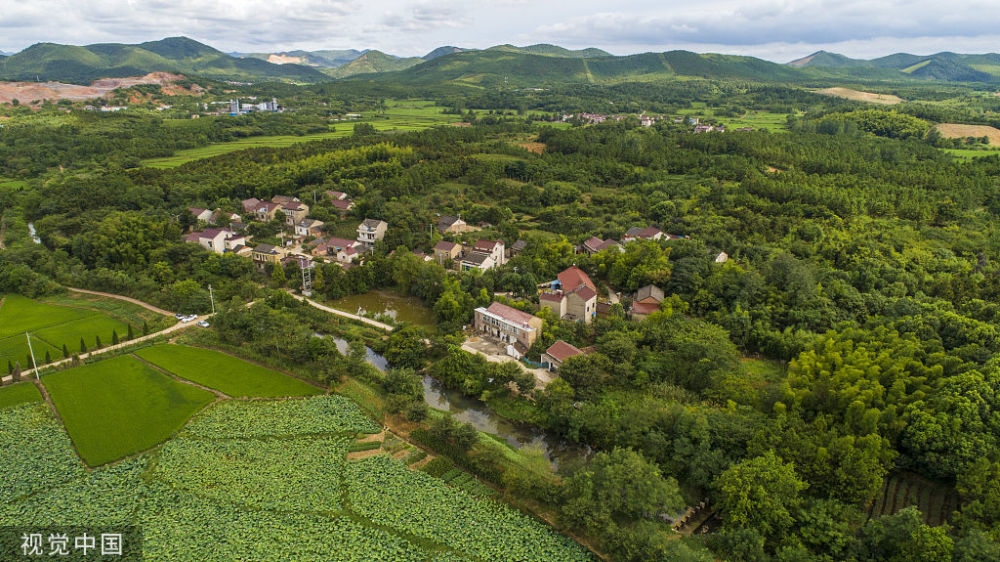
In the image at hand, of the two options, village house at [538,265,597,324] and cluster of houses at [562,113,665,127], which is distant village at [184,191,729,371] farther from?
cluster of houses at [562,113,665,127]

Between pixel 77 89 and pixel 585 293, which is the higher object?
pixel 77 89

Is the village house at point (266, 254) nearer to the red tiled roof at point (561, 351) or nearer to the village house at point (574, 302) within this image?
the village house at point (574, 302)

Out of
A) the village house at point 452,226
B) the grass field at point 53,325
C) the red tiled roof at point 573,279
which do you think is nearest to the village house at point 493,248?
the red tiled roof at point 573,279

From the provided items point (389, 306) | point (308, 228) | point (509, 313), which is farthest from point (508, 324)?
point (308, 228)

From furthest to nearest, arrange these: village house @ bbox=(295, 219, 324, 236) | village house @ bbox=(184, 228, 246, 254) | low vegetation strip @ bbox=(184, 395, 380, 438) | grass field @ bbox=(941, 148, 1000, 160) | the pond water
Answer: grass field @ bbox=(941, 148, 1000, 160)
village house @ bbox=(295, 219, 324, 236)
village house @ bbox=(184, 228, 246, 254)
the pond water
low vegetation strip @ bbox=(184, 395, 380, 438)

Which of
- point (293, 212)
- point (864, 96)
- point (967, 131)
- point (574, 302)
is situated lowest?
point (574, 302)

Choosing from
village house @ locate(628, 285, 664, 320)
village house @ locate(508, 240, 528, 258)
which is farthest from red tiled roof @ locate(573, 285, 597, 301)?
village house @ locate(508, 240, 528, 258)

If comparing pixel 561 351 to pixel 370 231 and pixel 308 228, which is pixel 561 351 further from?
pixel 308 228
